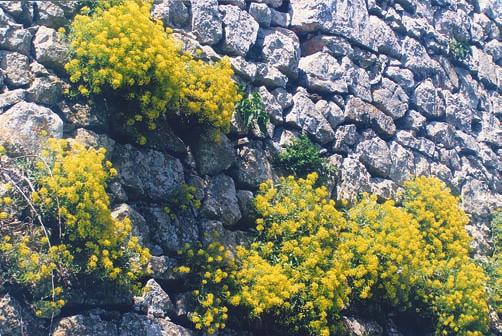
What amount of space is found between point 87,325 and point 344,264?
2726mm

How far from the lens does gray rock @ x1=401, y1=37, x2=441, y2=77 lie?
9.17m

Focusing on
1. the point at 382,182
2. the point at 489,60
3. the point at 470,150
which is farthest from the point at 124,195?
the point at 489,60

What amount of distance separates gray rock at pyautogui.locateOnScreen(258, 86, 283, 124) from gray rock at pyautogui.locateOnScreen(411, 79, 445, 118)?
107 inches

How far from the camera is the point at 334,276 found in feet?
19.5

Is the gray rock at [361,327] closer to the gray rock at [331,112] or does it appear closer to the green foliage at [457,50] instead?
the gray rock at [331,112]

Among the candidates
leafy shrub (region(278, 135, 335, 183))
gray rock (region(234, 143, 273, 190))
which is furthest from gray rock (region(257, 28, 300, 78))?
gray rock (region(234, 143, 273, 190))

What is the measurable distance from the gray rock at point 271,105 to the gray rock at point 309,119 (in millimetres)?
149

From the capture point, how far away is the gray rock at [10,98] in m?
5.14

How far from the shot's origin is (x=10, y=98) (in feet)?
17.0

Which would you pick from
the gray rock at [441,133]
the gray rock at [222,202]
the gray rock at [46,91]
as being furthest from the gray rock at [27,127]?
the gray rock at [441,133]

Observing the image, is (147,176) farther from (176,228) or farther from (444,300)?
(444,300)

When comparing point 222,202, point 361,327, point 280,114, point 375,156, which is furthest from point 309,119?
point 361,327

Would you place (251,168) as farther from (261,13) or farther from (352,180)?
(261,13)

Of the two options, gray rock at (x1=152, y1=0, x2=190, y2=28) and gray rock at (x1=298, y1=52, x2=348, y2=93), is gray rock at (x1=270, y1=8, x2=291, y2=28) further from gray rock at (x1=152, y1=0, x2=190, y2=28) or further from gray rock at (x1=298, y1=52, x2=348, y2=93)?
gray rock at (x1=152, y1=0, x2=190, y2=28)
